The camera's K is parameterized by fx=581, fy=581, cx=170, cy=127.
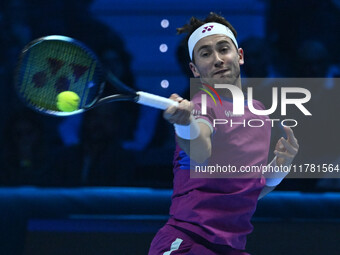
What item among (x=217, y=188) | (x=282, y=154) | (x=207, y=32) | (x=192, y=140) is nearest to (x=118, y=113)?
(x=207, y=32)

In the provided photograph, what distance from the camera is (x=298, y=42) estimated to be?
3836mm

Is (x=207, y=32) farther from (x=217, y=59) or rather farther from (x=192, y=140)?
(x=192, y=140)

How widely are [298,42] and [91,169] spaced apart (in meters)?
1.59

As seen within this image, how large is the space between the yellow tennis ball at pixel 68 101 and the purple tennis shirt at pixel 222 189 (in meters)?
0.38

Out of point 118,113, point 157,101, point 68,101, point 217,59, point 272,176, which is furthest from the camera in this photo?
point 118,113

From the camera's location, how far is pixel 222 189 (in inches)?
74.9

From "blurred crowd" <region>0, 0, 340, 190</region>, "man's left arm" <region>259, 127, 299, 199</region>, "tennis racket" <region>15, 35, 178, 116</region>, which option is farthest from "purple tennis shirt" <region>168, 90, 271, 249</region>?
"blurred crowd" <region>0, 0, 340, 190</region>

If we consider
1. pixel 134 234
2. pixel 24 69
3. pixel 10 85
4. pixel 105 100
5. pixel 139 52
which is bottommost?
pixel 134 234

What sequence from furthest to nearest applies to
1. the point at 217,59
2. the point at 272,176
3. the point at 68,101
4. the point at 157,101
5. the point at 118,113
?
the point at 118,113, the point at 272,176, the point at 217,59, the point at 68,101, the point at 157,101

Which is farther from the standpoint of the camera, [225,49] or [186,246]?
[225,49]

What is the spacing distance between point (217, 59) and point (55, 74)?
21.7 inches

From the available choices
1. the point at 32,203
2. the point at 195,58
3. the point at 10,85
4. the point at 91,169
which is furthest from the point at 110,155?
the point at 195,58

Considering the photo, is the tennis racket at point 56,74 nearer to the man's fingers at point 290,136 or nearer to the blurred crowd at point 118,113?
the man's fingers at point 290,136

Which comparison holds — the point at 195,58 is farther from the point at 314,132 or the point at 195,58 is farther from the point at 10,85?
the point at 10,85
